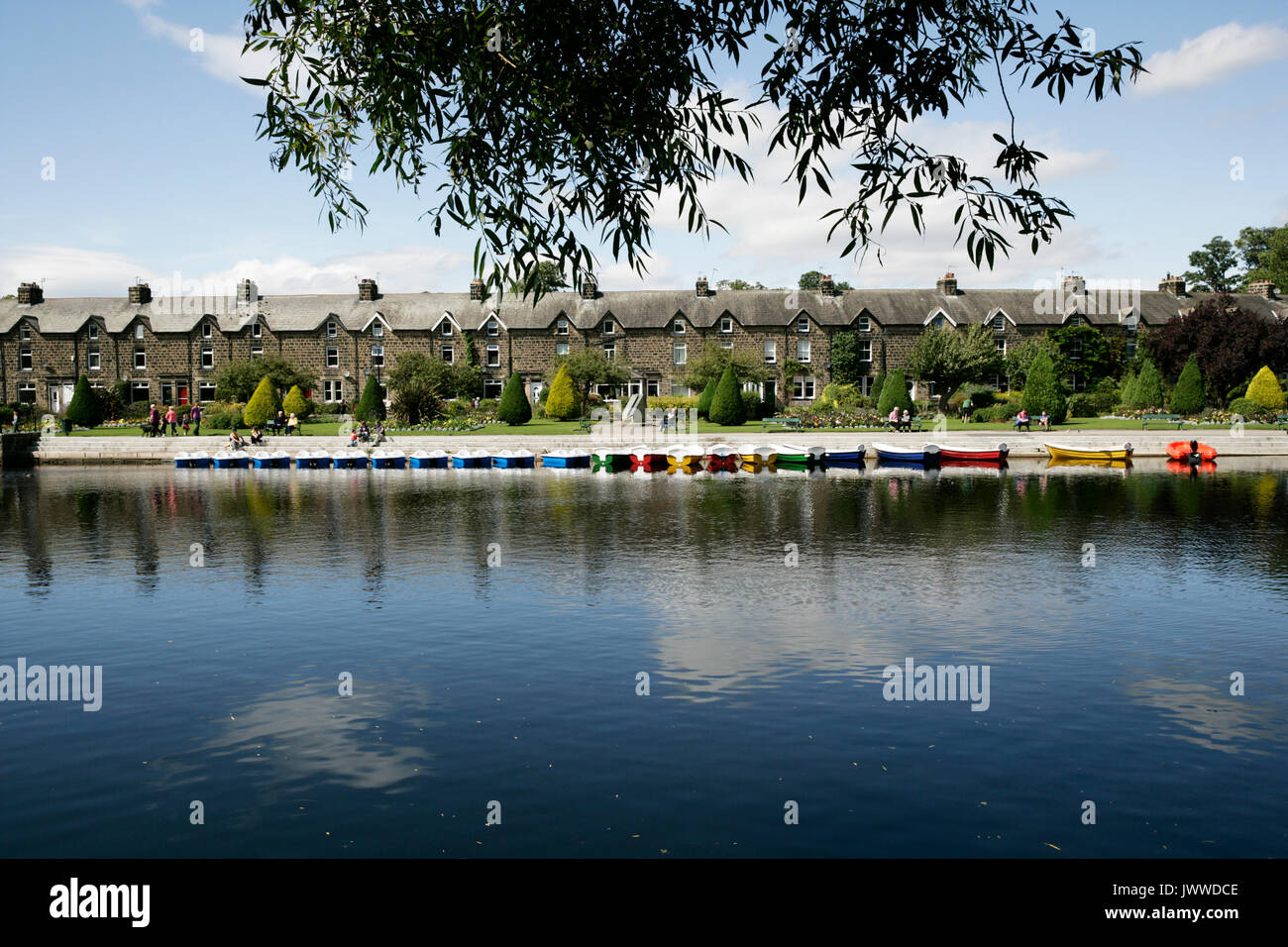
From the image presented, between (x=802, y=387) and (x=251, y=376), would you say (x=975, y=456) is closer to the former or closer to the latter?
(x=802, y=387)

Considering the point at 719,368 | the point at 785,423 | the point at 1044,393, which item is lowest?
the point at 785,423

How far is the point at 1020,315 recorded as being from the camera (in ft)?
265

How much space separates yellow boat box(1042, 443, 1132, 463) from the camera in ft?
149

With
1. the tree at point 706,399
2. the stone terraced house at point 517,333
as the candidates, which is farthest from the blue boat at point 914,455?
the stone terraced house at point 517,333

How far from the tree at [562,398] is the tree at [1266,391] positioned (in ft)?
139

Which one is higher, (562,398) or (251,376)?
(251,376)

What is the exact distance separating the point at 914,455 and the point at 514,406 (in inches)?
1081

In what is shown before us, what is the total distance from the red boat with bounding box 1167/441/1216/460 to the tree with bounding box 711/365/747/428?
23.2 meters

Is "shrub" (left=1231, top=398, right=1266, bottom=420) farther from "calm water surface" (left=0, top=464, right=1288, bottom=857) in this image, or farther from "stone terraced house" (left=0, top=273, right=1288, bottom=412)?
"calm water surface" (left=0, top=464, right=1288, bottom=857)

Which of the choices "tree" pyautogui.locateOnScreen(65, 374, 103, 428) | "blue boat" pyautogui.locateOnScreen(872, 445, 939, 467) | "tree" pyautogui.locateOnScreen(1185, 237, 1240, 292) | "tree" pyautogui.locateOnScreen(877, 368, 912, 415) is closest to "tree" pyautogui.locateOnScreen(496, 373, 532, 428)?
"tree" pyautogui.locateOnScreen(877, 368, 912, 415)

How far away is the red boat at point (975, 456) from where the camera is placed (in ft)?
150

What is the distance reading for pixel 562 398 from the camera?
216 feet

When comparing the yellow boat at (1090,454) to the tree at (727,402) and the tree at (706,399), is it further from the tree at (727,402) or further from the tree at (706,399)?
the tree at (706,399)

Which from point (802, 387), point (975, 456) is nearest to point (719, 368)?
point (802, 387)
